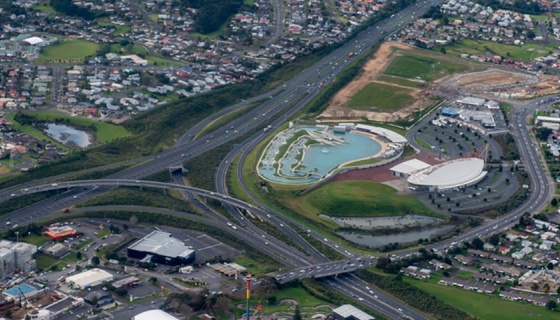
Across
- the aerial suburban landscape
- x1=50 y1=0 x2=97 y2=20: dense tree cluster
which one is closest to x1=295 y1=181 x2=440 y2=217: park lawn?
the aerial suburban landscape

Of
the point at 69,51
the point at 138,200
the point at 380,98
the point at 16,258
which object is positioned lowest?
the point at 69,51

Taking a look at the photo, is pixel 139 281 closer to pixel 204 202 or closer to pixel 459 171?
pixel 204 202

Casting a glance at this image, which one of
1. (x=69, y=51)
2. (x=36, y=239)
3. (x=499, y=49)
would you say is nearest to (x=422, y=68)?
(x=499, y=49)

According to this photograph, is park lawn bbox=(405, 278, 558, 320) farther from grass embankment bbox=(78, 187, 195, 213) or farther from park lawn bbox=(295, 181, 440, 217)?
grass embankment bbox=(78, 187, 195, 213)

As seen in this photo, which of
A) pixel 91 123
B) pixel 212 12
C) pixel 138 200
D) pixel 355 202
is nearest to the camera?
pixel 138 200

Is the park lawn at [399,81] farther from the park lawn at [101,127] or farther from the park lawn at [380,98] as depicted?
the park lawn at [101,127]

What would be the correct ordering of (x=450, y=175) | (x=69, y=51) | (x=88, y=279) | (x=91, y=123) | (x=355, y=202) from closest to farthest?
(x=88, y=279) → (x=355, y=202) → (x=450, y=175) → (x=91, y=123) → (x=69, y=51)

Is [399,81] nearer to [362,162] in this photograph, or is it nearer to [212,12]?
[362,162]

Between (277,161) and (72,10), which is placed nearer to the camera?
(277,161)
